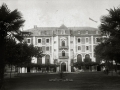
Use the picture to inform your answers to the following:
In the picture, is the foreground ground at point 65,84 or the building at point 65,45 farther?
the building at point 65,45

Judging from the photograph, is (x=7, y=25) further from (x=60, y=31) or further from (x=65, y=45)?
(x=65, y=45)

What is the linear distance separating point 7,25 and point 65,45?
5194 cm

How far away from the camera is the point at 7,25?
16500 millimetres

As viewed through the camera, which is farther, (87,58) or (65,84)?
(87,58)

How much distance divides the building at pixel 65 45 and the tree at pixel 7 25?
5038 centimetres

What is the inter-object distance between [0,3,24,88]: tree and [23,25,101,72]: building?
1984 inches

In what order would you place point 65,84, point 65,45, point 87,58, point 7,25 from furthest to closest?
1. point 65,45
2. point 87,58
3. point 65,84
4. point 7,25

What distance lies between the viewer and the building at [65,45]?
221 feet

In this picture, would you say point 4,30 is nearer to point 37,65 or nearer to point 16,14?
point 16,14

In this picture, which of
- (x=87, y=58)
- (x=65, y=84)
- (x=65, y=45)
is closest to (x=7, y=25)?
(x=65, y=84)

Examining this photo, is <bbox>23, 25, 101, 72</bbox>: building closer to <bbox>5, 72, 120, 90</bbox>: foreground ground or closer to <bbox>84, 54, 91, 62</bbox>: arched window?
<bbox>84, 54, 91, 62</bbox>: arched window

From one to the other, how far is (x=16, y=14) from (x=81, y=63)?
48.5 meters

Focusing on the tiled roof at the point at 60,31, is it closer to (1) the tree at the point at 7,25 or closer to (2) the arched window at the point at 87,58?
(2) the arched window at the point at 87,58

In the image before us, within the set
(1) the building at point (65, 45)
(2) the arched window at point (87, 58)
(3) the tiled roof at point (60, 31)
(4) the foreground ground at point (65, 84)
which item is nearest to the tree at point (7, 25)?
(4) the foreground ground at point (65, 84)
